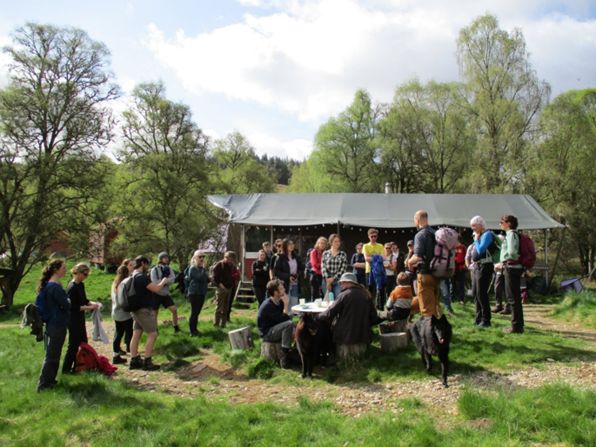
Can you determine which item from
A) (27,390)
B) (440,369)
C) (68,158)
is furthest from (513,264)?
(68,158)

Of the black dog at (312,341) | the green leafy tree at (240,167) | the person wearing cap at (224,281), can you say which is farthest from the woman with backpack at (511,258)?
the green leafy tree at (240,167)

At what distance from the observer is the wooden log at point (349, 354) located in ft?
21.1

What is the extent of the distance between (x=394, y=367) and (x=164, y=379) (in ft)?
10.5

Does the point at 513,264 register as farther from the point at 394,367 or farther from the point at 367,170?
the point at 367,170

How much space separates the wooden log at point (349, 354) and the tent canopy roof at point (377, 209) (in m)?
7.96

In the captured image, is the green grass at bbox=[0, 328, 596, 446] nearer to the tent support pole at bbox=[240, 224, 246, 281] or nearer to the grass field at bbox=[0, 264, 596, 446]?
the grass field at bbox=[0, 264, 596, 446]

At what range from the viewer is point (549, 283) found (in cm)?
1459

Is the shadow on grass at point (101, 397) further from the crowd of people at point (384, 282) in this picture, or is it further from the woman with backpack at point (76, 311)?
the crowd of people at point (384, 282)

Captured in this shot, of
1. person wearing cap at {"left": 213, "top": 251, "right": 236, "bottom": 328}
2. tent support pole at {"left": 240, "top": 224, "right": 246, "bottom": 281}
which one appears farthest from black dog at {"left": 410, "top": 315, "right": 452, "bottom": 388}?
tent support pole at {"left": 240, "top": 224, "right": 246, "bottom": 281}

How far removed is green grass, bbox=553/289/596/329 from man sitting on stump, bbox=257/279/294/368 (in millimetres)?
5595

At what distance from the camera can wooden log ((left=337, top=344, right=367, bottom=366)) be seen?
6.43 metres

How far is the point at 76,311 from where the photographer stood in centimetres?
659

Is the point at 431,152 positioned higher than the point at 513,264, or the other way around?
the point at 431,152

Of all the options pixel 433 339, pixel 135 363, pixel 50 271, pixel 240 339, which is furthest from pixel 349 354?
pixel 50 271
